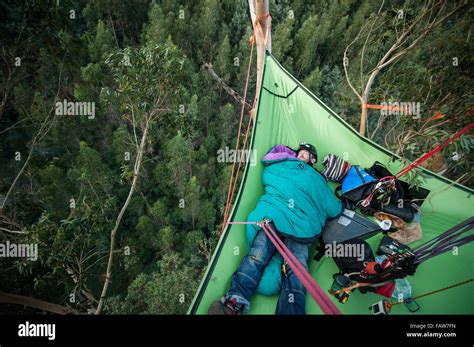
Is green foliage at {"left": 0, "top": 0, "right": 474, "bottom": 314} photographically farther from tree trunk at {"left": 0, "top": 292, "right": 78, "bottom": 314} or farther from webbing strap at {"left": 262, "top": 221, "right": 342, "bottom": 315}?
webbing strap at {"left": 262, "top": 221, "right": 342, "bottom": 315}

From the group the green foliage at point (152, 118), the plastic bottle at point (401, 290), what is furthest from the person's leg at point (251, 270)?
the green foliage at point (152, 118)

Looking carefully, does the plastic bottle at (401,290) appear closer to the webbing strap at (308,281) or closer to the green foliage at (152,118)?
the webbing strap at (308,281)

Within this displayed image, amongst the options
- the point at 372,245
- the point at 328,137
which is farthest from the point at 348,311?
the point at 328,137

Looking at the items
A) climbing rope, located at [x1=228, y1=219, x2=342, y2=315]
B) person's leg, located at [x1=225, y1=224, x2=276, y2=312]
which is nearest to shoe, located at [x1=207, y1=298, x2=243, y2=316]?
person's leg, located at [x1=225, y1=224, x2=276, y2=312]

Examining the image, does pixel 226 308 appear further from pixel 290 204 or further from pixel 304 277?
pixel 290 204
